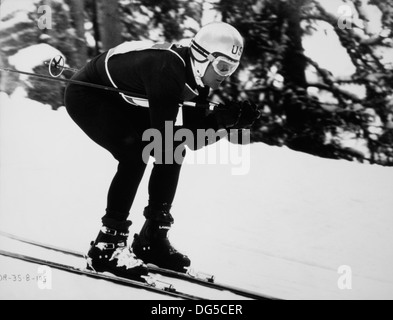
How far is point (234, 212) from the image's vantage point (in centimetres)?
213

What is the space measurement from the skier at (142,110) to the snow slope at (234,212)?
0.17 metres

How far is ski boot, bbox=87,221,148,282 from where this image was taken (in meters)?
1.69

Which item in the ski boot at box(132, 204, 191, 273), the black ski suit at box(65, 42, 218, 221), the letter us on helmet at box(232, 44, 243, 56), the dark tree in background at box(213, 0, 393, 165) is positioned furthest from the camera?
the dark tree in background at box(213, 0, 393, 165)

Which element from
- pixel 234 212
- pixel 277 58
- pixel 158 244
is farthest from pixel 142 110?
pixel 277 58

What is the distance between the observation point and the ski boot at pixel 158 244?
1831mm

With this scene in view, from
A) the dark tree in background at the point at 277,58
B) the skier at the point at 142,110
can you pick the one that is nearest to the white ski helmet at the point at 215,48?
the skier at the point at 142,110

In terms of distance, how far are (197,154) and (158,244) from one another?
2.04ft

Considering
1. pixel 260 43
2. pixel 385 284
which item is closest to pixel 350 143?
pixel 260 43

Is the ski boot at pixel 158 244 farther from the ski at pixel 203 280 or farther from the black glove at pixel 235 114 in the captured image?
the black glove at pixel 235 114

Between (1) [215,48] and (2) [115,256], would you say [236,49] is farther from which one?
(2) [115,256]

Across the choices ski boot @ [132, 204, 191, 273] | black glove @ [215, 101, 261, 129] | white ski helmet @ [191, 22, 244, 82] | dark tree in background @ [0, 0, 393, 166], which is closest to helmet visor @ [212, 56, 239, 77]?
white ski helmet @ [191, 22, 244, 82]

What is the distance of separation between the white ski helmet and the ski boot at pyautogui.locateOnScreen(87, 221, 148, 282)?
22.3 inches

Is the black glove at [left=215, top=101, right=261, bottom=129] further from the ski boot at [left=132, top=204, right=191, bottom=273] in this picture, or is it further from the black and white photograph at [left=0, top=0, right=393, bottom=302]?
the ski boot at [left=132, top=204, right=191, bottom=273]

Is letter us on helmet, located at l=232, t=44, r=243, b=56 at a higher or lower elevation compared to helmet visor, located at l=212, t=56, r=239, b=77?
higher
